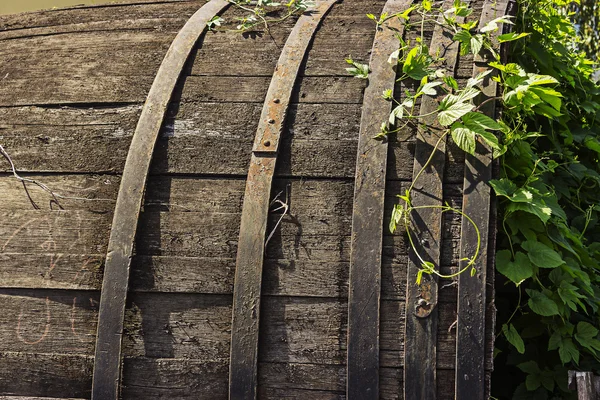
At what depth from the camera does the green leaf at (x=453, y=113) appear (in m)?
2.34

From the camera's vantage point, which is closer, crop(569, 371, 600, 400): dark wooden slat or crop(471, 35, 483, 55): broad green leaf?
crop(569, 371, 600, 400): dark wooden slat

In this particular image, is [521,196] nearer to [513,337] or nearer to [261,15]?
[513,337]

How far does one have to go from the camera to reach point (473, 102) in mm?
2494

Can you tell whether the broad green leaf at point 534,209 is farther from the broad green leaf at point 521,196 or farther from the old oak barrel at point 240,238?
the old oak barrel at point 240,238

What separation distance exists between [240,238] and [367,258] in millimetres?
464

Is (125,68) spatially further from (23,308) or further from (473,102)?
(473,102)

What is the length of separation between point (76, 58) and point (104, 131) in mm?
509

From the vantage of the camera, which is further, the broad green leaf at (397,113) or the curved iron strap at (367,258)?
the broad green leaf at (397,113)

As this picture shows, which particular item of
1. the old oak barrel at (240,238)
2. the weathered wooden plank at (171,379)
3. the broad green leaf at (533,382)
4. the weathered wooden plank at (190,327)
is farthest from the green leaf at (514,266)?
the broad green leaf at (533,382)

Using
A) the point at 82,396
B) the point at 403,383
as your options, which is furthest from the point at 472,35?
the point at 82,396

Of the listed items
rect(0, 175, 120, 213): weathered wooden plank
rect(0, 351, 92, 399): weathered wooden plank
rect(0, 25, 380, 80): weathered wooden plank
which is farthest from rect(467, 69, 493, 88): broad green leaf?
rect(0, 351, 92, 399): weathered wooden plank

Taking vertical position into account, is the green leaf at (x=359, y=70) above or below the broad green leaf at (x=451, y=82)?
above

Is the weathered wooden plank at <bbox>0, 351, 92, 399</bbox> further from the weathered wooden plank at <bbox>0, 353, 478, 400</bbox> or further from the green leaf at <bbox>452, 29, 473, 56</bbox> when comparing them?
the green leaf at <bbox>452, 29, 473, 56</bbox>

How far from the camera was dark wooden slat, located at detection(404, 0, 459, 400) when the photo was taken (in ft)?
7.32
